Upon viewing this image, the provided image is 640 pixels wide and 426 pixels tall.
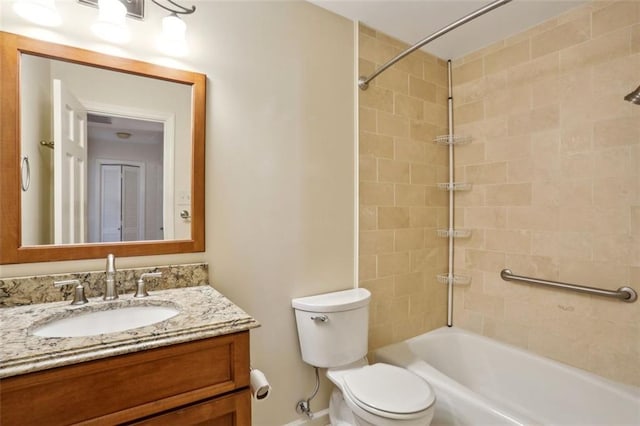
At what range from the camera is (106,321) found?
1103 millimetres

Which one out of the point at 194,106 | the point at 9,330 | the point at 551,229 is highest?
the point at 194,106

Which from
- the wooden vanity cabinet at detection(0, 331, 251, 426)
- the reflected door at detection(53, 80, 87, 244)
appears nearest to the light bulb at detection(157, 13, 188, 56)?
the reflected door at detection(53, 80, 87, 244)

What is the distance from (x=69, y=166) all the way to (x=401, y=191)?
176 centimetres

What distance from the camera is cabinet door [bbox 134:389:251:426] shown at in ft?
2.85

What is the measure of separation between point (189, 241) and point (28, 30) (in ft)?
3.13

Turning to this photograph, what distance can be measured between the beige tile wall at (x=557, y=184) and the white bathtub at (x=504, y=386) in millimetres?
125

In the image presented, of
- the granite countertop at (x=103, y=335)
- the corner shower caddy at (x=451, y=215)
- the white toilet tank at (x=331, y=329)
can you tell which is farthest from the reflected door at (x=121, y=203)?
the corner shower caddy at (x=451, y=215)

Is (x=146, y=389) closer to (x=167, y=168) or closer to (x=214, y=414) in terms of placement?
(x=214, y=414)

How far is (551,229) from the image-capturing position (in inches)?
72.7

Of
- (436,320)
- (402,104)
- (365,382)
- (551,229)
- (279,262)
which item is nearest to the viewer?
(365,382)

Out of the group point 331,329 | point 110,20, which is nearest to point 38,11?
point 110,20

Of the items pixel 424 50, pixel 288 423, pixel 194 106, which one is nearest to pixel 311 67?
pixel 194 106

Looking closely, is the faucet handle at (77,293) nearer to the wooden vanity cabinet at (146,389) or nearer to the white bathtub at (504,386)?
the wooden vanity cabinet at (146,389)

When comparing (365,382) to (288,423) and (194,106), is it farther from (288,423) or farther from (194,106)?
(194,106)
